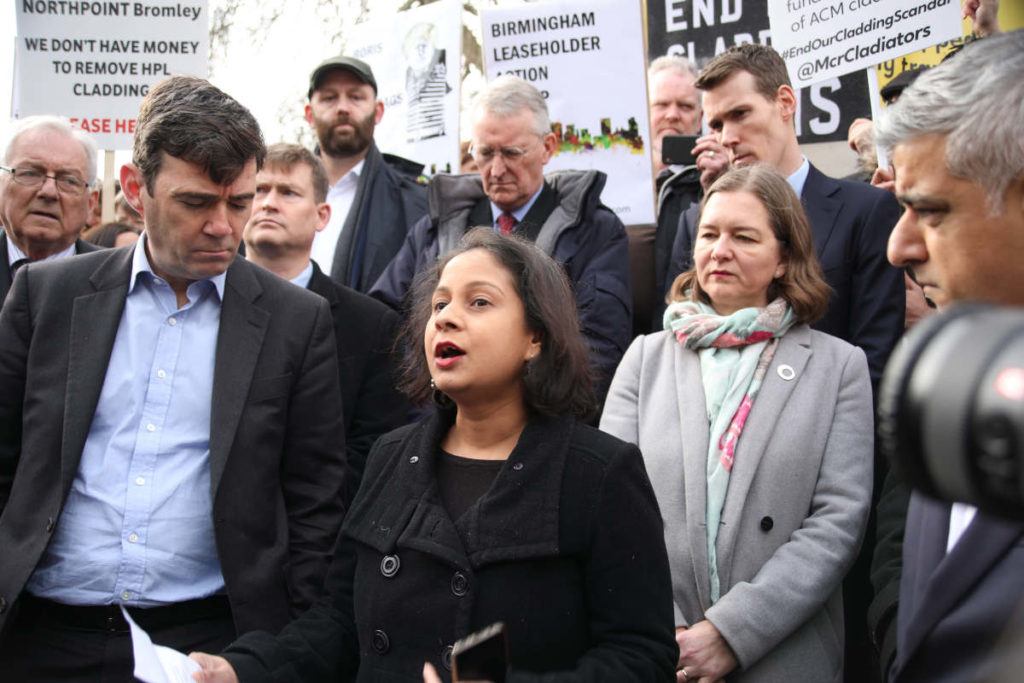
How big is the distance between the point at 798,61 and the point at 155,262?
12.5ft

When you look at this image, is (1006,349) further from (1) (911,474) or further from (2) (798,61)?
(2) (798,61)

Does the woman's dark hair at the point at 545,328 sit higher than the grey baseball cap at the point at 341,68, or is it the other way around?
the grey baseball cap at the point at 341,68

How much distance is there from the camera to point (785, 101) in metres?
4.84

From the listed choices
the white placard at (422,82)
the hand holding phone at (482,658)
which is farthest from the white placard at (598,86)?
the hand holding phone at (482,658)

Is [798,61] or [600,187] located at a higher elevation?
[798,61]

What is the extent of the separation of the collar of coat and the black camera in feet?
4.93

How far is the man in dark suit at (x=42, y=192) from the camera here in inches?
183

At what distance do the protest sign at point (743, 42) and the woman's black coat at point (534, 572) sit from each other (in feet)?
15.4

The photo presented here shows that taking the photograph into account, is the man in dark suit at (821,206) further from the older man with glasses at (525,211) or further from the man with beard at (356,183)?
the man with beard at (356,183)

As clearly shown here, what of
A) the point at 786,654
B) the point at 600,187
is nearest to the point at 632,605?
the point at 786,654

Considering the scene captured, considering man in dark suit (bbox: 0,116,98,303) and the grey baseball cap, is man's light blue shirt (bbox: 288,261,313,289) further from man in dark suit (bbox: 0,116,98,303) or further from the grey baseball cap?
the grey baseball cap

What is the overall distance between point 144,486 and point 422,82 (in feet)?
14.4

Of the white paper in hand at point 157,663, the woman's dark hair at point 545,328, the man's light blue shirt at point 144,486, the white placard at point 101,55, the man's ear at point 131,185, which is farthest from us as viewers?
the white placard at point 101,55

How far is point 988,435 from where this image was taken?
0.92 meters
